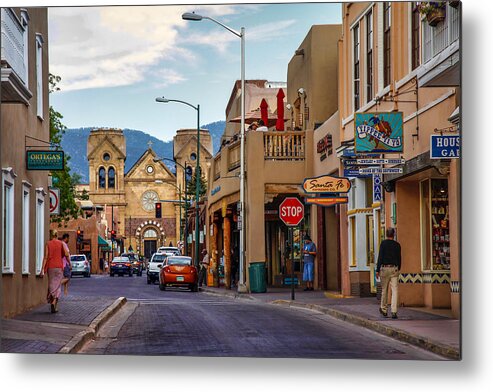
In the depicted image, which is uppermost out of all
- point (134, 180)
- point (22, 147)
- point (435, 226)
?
point (22, 147)

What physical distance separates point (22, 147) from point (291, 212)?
439 inches

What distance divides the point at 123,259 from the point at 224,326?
131ft

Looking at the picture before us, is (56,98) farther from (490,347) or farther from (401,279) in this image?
(401,279)

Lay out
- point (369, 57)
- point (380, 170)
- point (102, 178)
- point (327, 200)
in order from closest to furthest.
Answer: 1. point (380, 170)
2. point (102, 178)
3. point (369, 57)
4. point (327, 200)

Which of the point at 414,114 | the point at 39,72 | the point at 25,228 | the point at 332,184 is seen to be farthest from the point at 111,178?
the point at 332,184

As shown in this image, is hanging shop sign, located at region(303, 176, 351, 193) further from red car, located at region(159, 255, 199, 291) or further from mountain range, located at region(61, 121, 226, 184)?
red car, located at region(159, 255, 199, 291)

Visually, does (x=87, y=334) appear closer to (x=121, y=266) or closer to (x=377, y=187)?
(x=377, y=187)

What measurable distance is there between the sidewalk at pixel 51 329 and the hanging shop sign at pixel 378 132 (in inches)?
220

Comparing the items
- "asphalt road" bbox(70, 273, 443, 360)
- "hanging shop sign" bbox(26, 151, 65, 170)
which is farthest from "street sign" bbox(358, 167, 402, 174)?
"hanging shop sign" bbox(26, 151, 65, 170)

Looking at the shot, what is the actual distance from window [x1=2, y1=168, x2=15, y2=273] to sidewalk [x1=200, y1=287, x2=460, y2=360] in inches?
239

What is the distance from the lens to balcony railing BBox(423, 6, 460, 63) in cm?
1773

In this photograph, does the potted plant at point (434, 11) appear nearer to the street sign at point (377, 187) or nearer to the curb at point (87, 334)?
the street sign at point (377, 187)

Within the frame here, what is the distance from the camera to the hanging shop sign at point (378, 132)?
2109 centimetres

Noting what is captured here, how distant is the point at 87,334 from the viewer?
18.4m
